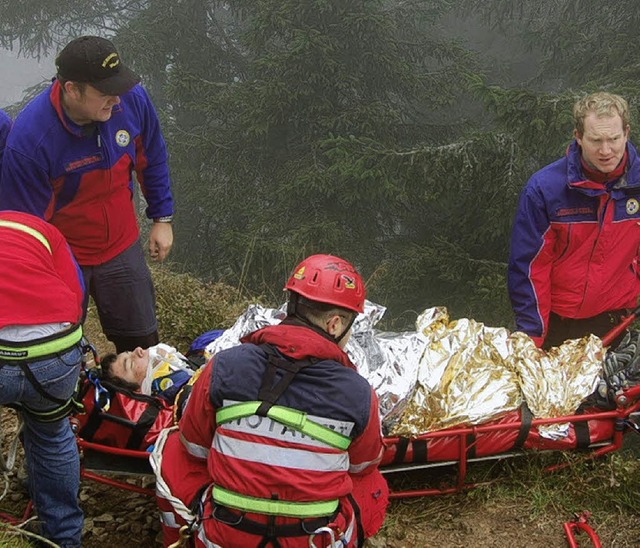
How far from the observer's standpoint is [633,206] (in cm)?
333

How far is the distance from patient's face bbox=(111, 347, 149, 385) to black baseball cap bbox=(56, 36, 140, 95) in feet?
4.35

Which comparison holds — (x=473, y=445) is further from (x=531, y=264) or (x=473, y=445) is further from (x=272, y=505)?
(x=272, y=505)

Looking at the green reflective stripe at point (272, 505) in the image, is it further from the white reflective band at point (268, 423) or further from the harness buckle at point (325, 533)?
the white reflective band at point (268, 423)

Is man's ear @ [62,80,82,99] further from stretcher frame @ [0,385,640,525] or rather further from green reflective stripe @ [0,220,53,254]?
stretcher frame @ [0,385,640,525]

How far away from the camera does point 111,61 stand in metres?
2.85

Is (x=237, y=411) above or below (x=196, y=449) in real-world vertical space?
above

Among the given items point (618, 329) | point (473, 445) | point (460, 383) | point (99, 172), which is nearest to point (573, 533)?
point (473, 445)

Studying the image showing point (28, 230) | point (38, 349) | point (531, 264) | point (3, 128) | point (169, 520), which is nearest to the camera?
point (38, 349)

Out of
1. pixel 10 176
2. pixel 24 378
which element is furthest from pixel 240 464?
pixel 10 176

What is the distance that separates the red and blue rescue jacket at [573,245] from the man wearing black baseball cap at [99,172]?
211 cm

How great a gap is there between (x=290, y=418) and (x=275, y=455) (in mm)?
134

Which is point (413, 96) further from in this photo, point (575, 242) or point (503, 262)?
point (575, 242)

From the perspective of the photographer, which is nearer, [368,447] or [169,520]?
[368,447]

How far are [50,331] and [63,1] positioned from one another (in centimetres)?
1338
